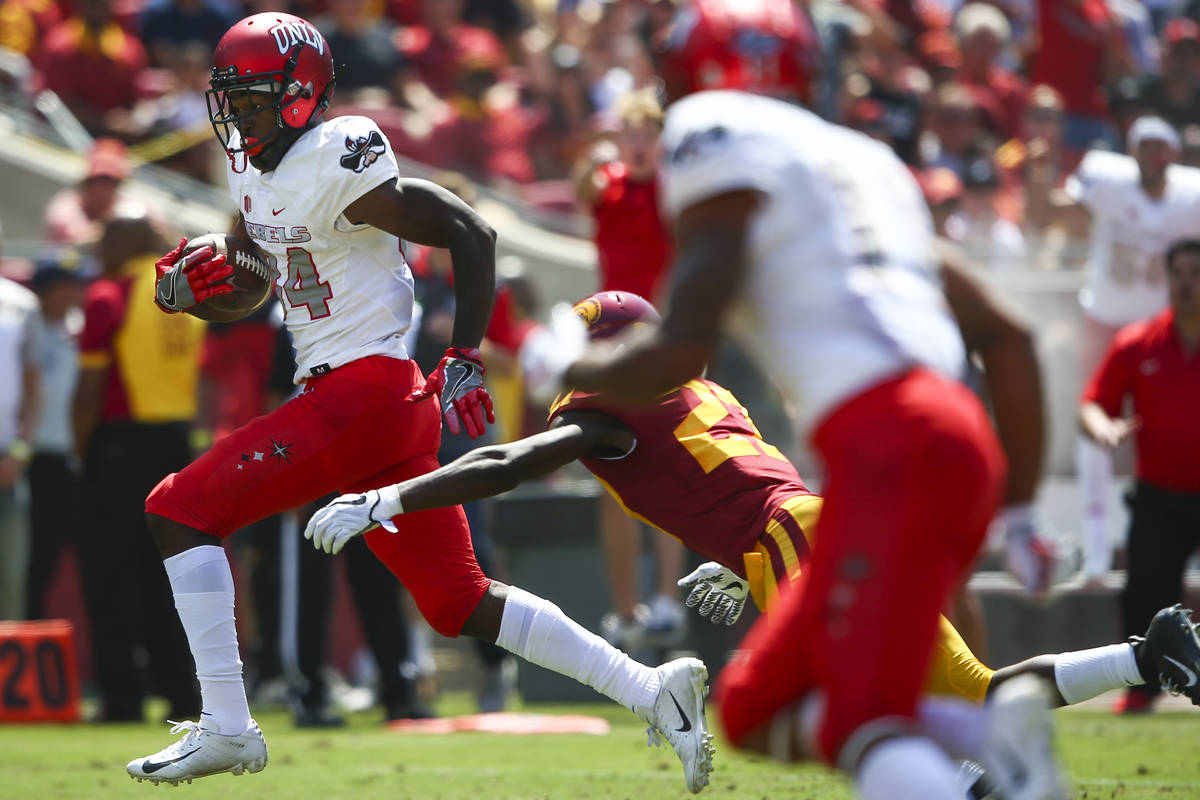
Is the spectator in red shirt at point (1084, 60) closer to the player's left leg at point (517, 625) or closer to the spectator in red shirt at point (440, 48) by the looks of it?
the spectator in red shirt at point (440, 48)

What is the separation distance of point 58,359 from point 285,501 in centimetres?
496

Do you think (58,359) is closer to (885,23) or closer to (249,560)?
(249,560)

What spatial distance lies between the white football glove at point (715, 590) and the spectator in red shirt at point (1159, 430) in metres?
3.06

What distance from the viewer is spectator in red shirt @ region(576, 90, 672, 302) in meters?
8.28

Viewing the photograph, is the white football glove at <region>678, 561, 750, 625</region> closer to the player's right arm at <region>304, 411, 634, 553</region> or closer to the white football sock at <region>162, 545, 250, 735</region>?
the player's right arm at <region>304, 411, 634, 553</region>

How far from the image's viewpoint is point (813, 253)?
3.12 m

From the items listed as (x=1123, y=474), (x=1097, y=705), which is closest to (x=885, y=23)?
(x=1123, y=474)

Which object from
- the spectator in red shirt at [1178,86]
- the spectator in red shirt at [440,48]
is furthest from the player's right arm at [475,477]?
the spectator in red shirt at [440,48]

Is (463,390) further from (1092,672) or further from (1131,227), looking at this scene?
(1131,227)

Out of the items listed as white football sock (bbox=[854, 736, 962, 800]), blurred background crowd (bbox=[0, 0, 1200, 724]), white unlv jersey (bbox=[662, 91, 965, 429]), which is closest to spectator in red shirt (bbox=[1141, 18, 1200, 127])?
blurred background crowd (bbox=[0, 0, 1200, 724])

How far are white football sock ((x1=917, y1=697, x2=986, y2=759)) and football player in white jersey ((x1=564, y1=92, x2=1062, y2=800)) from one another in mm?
16

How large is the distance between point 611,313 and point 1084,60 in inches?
326

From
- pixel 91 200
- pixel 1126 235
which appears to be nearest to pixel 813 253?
pixel 1126 235

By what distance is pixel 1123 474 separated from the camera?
929cm
